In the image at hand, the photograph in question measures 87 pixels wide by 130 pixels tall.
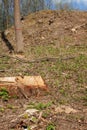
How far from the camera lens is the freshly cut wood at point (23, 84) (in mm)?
6785

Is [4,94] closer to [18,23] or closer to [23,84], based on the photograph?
[23,84]

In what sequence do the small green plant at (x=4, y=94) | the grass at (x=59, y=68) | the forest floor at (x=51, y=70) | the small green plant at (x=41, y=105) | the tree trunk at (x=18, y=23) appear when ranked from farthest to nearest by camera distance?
1. the tree trunk at (x=18, y=23)
2. the grass at (x=59, y=68)
3. the small green plant at (x=4, y=94)
4. the small green plant at (x=41, y=105)
5. the forest floor at (x=51, y=70)

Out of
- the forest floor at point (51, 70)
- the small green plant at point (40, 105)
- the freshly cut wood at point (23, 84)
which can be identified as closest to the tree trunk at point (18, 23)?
the forest floor at point (51, 70)

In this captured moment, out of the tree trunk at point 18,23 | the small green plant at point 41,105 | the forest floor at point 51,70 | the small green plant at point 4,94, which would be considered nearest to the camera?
the forest floor at point 51,70

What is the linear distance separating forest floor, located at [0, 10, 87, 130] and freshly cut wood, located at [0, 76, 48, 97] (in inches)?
4.9

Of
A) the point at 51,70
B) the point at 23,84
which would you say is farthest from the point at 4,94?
the point at 51,70

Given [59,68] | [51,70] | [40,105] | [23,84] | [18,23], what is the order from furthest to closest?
[18,23] < [59,68] < [51,70] < [23,84] < [40,105]

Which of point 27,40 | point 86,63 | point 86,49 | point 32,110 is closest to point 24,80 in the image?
point 32,110

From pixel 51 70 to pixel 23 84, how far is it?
2.41 metres

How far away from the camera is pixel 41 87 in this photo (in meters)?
7.03

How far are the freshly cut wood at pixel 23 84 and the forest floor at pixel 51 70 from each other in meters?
0.12

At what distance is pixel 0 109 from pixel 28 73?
297 cm

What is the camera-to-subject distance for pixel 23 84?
22.8ft

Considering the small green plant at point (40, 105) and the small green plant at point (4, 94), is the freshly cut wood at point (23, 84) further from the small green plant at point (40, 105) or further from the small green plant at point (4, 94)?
the small green plant at point (40, 105)
